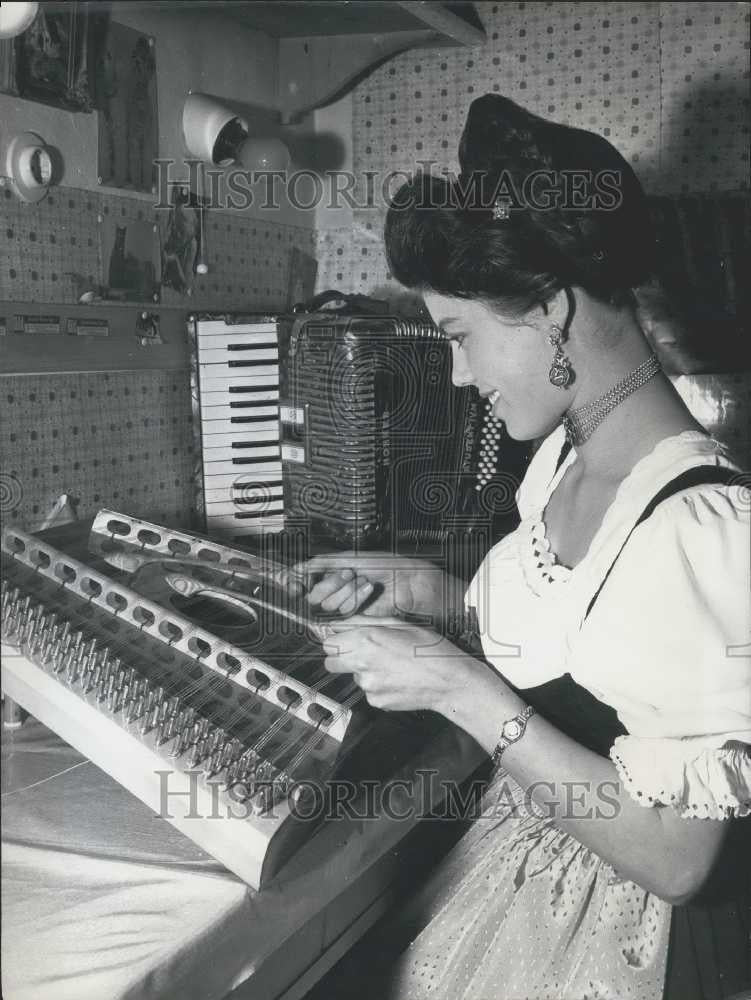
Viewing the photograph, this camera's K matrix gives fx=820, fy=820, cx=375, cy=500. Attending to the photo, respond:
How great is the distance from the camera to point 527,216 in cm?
86

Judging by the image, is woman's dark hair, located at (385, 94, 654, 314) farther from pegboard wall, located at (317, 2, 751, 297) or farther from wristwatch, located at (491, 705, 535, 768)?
wristwatch, located at (491, 705, 535, 768)

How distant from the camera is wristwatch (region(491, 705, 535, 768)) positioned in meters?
0.86

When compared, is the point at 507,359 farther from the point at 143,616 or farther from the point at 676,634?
the point at 143,616

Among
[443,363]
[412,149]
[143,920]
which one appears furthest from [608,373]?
[143,920]

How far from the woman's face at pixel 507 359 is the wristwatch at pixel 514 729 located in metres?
0.33

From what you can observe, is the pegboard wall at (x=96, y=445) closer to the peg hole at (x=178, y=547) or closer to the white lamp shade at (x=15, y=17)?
the peg hole at (x=178, y=547)

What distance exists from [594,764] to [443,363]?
2.49 feet

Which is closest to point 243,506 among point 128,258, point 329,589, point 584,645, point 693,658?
point 329,589

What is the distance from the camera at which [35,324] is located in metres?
0.71

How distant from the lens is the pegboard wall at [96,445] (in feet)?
2.34

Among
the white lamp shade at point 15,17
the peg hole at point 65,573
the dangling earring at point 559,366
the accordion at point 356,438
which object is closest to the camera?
the white lamp shade at point 15,17

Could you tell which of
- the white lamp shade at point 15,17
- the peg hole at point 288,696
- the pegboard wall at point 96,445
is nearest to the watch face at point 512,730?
the peg hole at point 288,696

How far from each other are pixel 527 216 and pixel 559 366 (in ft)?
0.58

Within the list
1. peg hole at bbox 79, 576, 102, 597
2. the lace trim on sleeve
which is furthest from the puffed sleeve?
peg hole at bbox 79, 576, 102, 597
